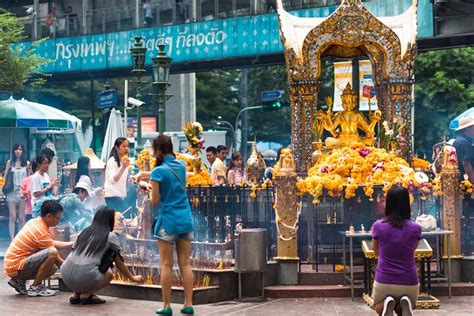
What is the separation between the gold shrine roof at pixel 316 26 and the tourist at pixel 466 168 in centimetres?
166

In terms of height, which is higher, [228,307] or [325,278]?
[325,278]

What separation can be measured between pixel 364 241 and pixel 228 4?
968 inches

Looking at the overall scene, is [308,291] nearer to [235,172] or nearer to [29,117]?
[235,172]

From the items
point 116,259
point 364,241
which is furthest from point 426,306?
point 116,259

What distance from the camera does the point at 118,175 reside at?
1552cm

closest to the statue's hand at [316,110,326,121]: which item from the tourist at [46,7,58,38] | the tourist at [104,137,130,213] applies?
the tourist at [104,137,130,213]

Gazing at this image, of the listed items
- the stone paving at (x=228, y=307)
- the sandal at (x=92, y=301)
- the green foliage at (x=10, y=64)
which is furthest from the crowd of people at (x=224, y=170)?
the green foliage at (x=10, y=64)

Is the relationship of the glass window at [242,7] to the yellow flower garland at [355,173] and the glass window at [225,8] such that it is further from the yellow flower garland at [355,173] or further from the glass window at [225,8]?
the yellow flower garland at [355,173]

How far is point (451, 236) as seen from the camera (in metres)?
13.0

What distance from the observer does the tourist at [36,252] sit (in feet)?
42.0

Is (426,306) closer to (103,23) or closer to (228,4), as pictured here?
(228,4)

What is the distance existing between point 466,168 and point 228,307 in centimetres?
521

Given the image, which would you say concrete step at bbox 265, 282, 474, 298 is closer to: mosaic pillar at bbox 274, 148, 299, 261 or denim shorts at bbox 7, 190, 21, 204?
mosaic pillar at bbox 274, 148, 299, 261

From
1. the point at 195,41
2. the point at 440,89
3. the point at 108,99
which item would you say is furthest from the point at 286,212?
the point at 440,89
